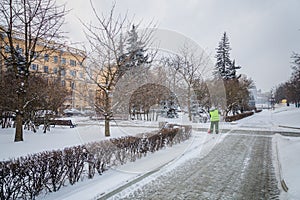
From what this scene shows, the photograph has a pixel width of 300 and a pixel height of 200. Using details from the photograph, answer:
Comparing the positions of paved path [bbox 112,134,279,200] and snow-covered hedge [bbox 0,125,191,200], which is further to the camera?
paved path [bbox 112,134,279,200]

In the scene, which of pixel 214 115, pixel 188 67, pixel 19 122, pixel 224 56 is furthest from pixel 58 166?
pixel 224 56

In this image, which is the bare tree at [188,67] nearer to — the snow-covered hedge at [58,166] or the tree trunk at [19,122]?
the tree trunk at [19,122]

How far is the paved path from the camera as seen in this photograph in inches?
200

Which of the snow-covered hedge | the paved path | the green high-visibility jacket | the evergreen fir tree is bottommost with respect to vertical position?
the paved path

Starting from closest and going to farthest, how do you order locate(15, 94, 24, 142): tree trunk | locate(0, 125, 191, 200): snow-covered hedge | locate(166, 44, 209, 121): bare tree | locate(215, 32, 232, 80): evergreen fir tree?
locate(0, 125, 191, 200): snow-covered hedge < locate(15, 94, 24, 142): tree trunk < locate(166, 44, 209, 121): bare tree < locate(215, 32, 232, 80): evergreen fir tree

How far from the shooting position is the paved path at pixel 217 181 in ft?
16.6

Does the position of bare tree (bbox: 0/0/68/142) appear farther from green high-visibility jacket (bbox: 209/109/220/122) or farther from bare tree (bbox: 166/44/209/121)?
bare tree (bbox: 166/44/209/121)

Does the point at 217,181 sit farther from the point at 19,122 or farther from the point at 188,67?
the point at 188,67

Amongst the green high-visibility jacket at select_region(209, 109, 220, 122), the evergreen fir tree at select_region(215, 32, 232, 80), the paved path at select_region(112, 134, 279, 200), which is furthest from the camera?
the evergreen fir tree at select_region(215, 32, 232, 80)

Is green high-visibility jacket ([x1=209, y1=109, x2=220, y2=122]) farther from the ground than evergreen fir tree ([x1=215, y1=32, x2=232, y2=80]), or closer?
closer

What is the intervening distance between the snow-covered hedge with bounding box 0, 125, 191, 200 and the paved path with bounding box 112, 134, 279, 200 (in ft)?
4.18

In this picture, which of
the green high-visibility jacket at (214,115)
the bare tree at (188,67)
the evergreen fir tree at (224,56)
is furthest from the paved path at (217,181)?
the evergreen fir tree at (224,56)

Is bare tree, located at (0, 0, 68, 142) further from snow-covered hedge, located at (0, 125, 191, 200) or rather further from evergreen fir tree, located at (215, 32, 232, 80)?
evergreen fir tree, located at (215, 32, 232, 80)

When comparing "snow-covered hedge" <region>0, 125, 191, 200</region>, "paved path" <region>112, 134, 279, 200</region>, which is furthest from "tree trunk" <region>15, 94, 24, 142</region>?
"paved path" <region>112, 134, 279, 200</region>
